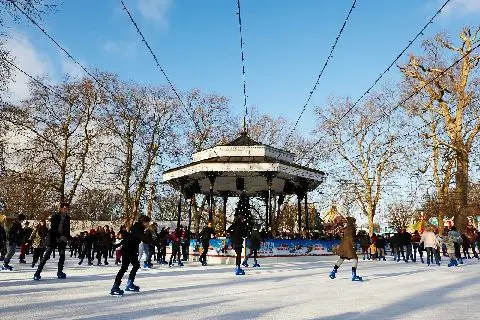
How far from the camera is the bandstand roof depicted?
1948 cm

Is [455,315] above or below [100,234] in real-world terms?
below

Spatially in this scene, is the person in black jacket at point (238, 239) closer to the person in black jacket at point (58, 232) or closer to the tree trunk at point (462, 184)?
the person in black jacket at point (58, 232)

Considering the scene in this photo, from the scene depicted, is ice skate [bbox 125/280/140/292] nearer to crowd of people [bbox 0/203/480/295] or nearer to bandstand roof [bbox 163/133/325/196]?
crowd of people [bbox 0/203/480/295]

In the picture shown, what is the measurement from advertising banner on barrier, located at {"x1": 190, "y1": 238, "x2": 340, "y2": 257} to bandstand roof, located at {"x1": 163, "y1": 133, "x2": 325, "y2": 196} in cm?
293

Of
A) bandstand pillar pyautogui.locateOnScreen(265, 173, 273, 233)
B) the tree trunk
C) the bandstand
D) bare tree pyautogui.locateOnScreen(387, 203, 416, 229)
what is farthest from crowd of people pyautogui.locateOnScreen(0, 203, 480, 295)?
bare tree pyautogui.locateOnScreen(387, 203, 416, 229)

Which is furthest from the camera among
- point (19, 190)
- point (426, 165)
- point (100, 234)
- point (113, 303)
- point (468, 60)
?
point (19, 190)

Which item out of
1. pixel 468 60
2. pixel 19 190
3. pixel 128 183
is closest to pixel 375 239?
pixel 468 60

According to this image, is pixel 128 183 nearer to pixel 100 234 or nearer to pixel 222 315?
pixel 100 234

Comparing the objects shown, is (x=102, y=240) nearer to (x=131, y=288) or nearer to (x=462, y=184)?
(x=131, y=288)

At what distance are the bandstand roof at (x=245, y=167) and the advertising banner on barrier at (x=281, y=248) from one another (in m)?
2.93

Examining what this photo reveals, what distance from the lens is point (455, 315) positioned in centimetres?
583

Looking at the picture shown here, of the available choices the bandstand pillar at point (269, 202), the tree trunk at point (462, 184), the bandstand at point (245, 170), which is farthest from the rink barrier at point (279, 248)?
the tree trunk at point (462, 184)

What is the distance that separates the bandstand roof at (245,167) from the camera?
19.5 meters

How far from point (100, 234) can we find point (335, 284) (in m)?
10.9
